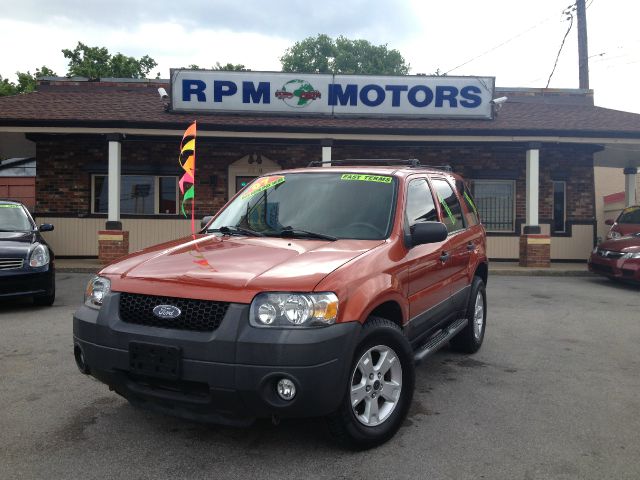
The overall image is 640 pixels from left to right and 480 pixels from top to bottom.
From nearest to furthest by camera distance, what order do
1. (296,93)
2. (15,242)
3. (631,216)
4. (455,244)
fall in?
(455,244), (15,242), (631,216), (296,93)

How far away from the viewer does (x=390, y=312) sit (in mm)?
3502

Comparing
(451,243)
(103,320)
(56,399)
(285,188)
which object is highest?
(285,188)

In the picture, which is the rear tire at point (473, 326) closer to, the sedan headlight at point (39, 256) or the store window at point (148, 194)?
the sedan headlight at point (39, 256)

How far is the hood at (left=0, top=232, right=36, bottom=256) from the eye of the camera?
711 centimetres

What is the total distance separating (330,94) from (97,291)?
11.4 metres

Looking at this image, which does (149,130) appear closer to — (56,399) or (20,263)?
(20,263)

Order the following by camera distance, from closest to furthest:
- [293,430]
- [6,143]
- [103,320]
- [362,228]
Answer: [103,320]
[293,430]
[362,228]
[6,143]

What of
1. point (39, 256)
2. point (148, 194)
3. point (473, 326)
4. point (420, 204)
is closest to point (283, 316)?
point (420, 204)

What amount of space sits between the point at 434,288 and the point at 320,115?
10.3 metres

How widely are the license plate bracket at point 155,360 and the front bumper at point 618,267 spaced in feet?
33.0

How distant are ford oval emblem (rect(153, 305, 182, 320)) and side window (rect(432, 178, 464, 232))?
8.43ft

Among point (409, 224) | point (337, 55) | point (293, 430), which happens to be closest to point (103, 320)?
point (293, 430)

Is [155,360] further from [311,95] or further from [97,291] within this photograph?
[311,95]

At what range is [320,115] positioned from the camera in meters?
13.8
